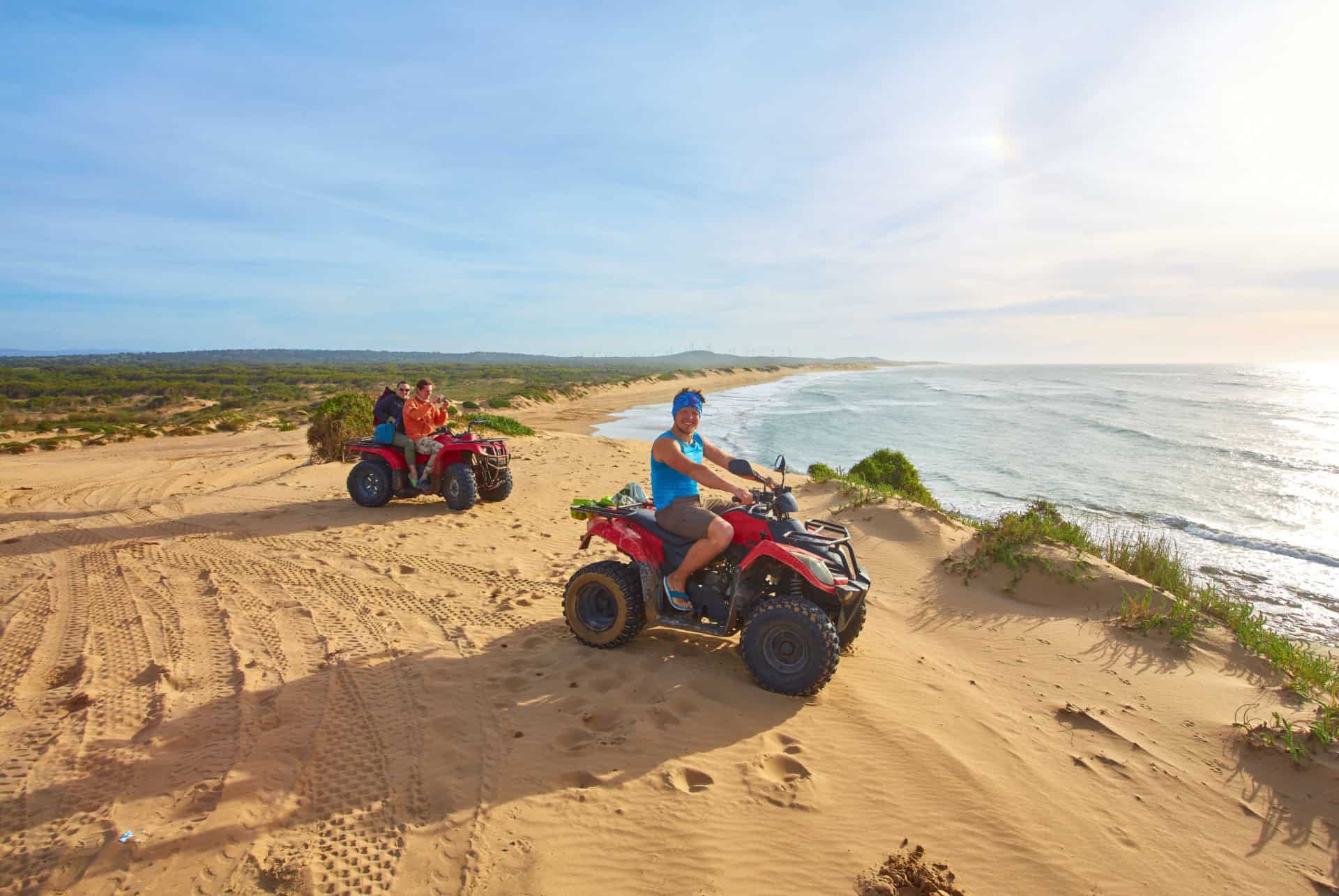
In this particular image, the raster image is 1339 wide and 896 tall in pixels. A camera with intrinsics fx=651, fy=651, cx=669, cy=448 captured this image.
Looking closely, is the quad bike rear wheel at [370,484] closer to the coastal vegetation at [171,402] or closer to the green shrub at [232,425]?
the coastal vegetation at [171,402]

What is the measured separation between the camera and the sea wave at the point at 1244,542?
10852 millimetres

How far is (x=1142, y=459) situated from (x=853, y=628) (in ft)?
69.8

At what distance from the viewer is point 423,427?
9.38 meters

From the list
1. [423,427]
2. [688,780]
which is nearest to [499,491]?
[423,427]

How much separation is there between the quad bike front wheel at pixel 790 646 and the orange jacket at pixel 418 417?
21.6 ft

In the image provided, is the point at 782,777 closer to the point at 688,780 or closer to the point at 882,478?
the point at 688,780

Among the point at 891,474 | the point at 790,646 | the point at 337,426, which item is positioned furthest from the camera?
the point at 337,426

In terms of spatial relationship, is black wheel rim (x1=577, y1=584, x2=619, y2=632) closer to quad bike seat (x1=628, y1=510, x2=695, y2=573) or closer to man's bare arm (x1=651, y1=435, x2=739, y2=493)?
quad bike seat (x1=628, y1=510, x2=695, y2=573)

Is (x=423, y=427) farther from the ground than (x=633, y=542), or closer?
farther from the ground

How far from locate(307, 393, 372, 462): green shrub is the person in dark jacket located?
5094 mm

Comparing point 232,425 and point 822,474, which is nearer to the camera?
point 822,474

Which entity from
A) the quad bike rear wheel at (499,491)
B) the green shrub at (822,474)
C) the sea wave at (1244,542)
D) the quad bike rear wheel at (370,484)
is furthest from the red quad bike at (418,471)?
the sea wave at (1244,542)

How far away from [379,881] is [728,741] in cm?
192

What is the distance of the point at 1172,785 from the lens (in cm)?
384
